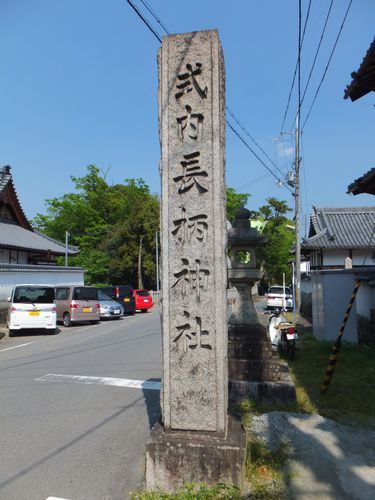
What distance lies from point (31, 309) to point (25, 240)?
472 inches

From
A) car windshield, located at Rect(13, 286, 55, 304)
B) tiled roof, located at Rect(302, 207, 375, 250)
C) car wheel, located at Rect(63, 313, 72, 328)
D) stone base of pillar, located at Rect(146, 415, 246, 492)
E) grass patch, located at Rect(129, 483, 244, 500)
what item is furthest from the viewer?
Result: tiled roof, located at Rect(302, 207, 375, 250)

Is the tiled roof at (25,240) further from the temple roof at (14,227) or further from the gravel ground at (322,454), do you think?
the gravel ground at (322,454)

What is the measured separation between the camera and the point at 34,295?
50.5 feet

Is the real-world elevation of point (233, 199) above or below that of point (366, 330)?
above

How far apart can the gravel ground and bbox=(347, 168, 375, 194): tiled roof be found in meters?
4.67

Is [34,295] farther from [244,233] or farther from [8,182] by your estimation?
[8,182]

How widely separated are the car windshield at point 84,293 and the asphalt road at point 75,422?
8241mm

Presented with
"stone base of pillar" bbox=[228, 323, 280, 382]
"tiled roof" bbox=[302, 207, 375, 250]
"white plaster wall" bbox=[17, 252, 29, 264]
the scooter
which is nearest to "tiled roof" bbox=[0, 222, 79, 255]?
"white plaster wall" bbox=[17, 252, 29, 264]

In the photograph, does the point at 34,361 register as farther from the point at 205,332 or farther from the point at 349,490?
the point at 349,490

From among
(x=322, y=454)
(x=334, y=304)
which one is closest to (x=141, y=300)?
(x=334, y=304)

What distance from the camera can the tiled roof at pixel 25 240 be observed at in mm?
23625

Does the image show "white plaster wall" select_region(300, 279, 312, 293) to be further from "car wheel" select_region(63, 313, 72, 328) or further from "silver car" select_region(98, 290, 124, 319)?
"car wheel" select_region(63, 313, 72, 328)

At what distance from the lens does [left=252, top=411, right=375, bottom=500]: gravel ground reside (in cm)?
362

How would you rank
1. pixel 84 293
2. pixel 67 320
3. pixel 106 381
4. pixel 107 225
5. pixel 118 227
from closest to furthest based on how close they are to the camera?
pixel 106 381 < pixel 67 320 < pixel 84 293 < pixel 118 227 < pixel 107 225
